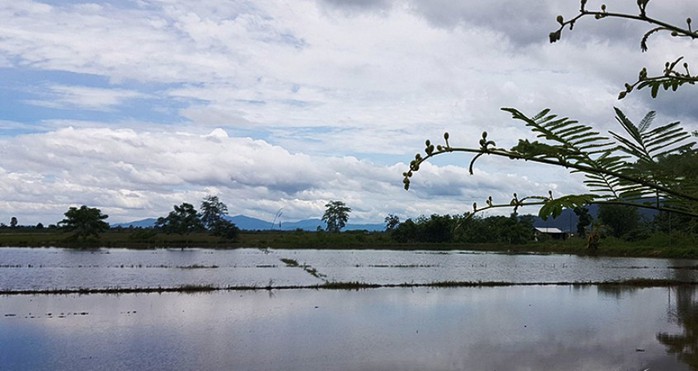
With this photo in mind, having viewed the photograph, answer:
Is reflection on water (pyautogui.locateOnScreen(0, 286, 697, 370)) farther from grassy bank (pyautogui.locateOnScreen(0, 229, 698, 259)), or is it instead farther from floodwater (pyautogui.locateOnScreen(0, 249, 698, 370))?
grassy bank (pyautogui.locateOnScreen(0, 229, 698, 259))

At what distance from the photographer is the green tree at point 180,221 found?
6330 cm

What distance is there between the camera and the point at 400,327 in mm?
13570

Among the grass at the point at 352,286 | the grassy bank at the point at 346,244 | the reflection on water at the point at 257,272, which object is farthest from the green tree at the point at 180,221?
the grass at the point at 352,286

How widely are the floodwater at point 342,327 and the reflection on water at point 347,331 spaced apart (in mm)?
35

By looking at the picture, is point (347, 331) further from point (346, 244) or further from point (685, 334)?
point (346, 244)

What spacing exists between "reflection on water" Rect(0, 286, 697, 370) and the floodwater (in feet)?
0.12

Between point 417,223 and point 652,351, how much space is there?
165ft

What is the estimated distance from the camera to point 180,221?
208 feet

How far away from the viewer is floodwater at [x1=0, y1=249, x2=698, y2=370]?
10.5 meters

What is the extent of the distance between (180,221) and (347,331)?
53630 millimetres

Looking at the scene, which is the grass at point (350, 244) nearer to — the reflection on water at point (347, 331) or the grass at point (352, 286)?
the grass at point (352, 286)

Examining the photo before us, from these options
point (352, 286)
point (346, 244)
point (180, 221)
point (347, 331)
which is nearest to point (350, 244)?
point (346, 244)

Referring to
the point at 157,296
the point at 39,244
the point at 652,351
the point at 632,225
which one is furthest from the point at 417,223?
the point at 652,351

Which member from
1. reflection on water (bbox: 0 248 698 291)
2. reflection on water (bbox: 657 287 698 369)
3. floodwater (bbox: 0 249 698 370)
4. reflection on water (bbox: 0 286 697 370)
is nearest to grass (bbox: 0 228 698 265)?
reflection on water (bbox: 0 248 698 291)
